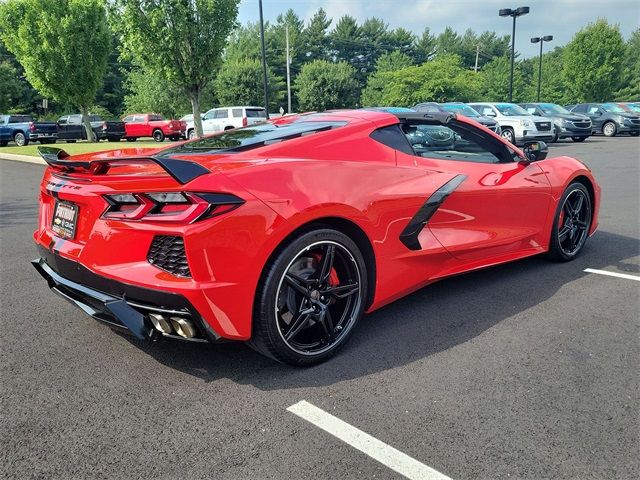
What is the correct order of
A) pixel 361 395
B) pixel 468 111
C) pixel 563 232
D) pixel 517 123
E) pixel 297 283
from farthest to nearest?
1. pixel 468 111
2. pixel 517 123
3. pixel 563 232
4. pixel 297 283
5. pixel 361 395

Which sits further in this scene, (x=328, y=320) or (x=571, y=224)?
(x=571, y=224)

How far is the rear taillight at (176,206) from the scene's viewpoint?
2400 millimetres

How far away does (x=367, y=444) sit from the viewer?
216 centimetres

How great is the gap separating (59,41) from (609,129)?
84.9ft

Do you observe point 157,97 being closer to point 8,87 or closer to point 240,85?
point 240,85

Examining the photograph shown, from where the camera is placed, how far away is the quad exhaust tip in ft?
8.03

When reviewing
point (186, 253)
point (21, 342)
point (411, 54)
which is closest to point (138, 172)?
point (186, 253)

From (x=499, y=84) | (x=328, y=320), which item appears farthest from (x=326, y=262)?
(x=499, y=84)

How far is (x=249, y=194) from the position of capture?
2.51 m

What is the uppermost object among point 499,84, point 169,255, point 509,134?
point 499,84

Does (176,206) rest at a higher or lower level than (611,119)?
lower

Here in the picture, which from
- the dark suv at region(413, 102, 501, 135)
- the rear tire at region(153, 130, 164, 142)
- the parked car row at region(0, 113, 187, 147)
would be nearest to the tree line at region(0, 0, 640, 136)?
the parked car row at region(0, 113, 187, 147)

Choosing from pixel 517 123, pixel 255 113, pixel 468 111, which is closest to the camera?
pixel 517 123

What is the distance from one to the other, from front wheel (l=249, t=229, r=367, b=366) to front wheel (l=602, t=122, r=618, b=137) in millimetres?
27539
